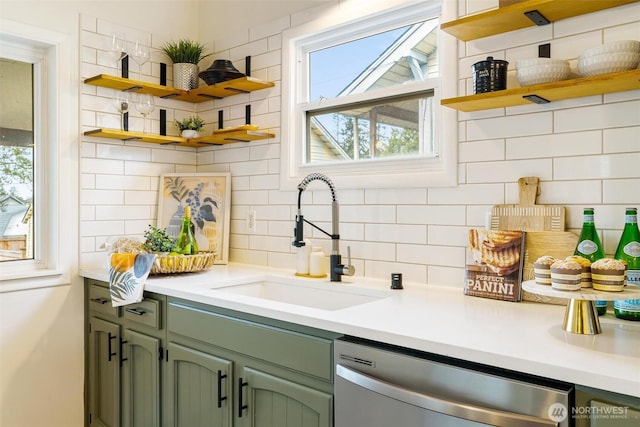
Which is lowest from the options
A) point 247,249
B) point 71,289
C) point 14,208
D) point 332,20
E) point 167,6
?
point 71,289

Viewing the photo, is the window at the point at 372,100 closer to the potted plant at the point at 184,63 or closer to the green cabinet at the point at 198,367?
the potted plant at the point at 184,63

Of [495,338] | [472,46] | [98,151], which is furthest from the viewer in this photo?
[98,151]

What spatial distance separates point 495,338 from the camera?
125 cm

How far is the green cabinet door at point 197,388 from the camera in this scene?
72.4 inches

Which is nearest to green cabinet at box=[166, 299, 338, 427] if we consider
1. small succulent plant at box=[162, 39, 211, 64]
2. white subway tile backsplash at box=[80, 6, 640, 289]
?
white subway tile backsplash at box=[80, 6, 640, 289]

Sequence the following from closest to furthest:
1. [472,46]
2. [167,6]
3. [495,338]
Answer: [495,338] < [472,46] < [167,6]

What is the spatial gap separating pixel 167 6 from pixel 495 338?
2699 mm

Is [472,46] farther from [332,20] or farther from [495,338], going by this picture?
[495,338]

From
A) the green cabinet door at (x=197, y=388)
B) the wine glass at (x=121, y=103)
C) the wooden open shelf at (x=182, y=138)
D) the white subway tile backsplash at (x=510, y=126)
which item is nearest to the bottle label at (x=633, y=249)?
the white subway tile backsplash at (x=510, y=126)

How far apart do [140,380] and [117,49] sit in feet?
5.54

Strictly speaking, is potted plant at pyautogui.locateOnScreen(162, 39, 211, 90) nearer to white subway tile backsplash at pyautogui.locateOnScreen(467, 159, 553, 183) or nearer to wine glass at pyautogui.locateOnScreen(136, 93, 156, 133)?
wine glass at pyautogui.locateOnScreen(136, 93, 156, 133)

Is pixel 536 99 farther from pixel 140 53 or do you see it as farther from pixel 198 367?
pixel 140 53

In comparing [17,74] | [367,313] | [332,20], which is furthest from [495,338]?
[17,74]

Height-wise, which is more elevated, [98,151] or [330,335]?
[98,151]
